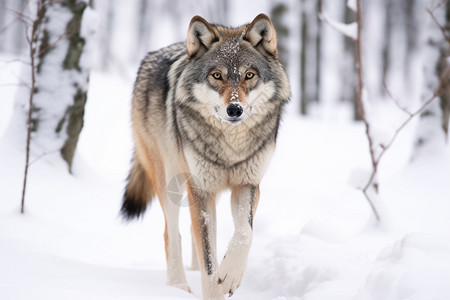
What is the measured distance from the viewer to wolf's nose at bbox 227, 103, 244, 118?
2756mm

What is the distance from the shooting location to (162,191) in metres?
3.92

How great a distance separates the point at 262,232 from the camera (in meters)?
5.11

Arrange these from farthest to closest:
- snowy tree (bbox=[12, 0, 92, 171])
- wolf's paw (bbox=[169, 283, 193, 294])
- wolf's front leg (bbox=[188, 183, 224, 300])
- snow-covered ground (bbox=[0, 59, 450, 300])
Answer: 1. snowy tree (bbox=[12, 0, 92, 171])
2. wolf's paw (bbox=[169, 283, 193, 294])
3. wolf's front leg (bbox=[188, 183, 224, 300])
4. snow-covered ground (bbox=[0, 59, 450, 300])

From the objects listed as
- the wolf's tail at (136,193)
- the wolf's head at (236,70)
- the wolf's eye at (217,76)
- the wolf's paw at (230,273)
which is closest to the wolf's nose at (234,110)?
the wolf's head at (236,70)

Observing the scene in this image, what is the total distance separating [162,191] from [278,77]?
1.33m

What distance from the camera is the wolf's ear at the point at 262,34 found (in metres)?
3.14

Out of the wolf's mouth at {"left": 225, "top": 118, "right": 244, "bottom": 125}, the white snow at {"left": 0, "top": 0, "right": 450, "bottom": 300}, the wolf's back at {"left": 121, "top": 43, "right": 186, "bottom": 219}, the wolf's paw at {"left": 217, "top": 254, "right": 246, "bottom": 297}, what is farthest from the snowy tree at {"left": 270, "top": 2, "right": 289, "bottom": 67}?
the wolf's paw at {"left": 217, "top": 254, "right": 246, "bottom": 297}

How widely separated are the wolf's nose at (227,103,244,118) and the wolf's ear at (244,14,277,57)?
59 cm

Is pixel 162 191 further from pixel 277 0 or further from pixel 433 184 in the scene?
pixel 277 0

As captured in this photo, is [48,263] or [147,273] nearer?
[48,263]

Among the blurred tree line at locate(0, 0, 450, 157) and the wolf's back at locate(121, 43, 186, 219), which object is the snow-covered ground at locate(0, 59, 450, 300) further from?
the blurred tree line at locate(0, 0, 450, 157)

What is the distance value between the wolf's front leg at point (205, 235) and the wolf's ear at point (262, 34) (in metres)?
0.96

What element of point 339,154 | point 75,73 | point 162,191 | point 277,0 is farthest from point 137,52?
point 162,191

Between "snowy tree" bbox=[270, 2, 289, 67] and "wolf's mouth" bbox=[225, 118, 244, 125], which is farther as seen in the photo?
"snowy tree" bbox=[270, 2, 289, 67]
